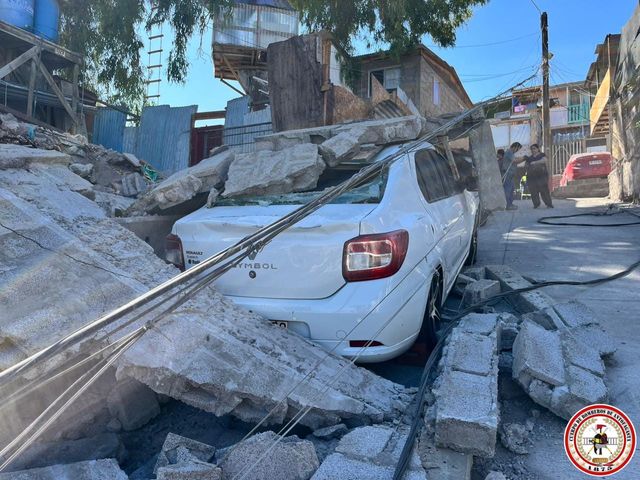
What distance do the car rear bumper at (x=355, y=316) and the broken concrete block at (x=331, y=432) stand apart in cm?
56

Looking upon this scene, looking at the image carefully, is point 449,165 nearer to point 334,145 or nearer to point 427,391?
point 334,145

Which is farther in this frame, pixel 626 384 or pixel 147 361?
pixel 626 384

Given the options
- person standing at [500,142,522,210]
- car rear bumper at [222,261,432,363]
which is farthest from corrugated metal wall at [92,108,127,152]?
car rear bumper at [222,261,432,363]

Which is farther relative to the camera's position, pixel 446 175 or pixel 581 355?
pixel 446 175

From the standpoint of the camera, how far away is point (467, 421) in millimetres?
2188

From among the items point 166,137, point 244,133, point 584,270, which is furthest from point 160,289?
point 166,137

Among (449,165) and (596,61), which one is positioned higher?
(596,61)

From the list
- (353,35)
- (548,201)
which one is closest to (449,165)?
(548,201)

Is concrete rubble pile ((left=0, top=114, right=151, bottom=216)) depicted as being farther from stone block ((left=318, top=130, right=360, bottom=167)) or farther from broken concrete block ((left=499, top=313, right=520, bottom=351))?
broken concrete block ((left=499, top=313, right=520, bottom=351))

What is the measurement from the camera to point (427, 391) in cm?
272

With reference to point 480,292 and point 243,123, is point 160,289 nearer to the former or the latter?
point 480,292

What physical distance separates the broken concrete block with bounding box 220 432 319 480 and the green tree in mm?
16363

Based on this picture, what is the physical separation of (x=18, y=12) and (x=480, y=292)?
1506 cm

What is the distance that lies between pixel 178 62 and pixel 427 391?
18651 millimetres
